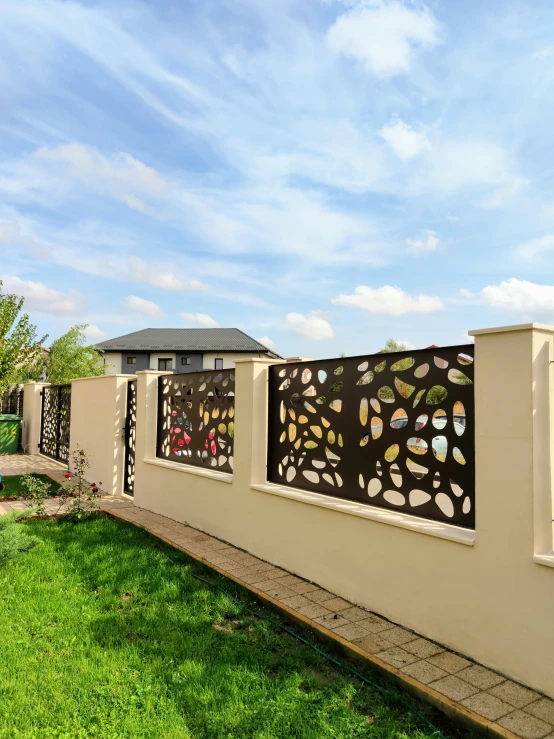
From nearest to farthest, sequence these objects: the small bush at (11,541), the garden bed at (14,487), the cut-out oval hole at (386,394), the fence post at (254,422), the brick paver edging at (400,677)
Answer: the brick paver edging at (400,677) < the cut-out oval hole at (386,394) < the small bush at (11,541) < the fence post at (254,422) < the garden bed at (14,487)

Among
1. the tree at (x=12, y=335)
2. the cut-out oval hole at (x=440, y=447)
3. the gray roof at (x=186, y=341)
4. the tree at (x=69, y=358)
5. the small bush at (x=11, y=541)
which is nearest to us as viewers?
the cut-out oval hole at (x=440, y=447)

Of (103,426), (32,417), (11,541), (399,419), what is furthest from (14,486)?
(399,419)

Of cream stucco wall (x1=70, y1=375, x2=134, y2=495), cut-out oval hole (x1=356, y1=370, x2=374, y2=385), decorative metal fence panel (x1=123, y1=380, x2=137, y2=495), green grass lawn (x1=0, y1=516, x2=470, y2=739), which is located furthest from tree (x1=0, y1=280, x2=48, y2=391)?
cut-out oval hole (x1=356, y1=370, x2=374, y2=385)

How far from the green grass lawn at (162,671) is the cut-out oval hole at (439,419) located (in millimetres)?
1538

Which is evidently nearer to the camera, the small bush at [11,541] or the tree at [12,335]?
the small bush at [11,541]

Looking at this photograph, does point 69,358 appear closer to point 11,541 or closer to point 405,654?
point 11,541

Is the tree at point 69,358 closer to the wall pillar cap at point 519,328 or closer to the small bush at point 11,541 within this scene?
the small bush at point 11,541

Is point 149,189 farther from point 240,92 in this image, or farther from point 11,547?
point 11,547

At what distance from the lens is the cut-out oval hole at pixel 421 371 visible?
3475mm

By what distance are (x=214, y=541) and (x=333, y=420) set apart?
224 cm

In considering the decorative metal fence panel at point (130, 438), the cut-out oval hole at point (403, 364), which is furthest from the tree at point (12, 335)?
the cut-out oval hole at point (403, 364)

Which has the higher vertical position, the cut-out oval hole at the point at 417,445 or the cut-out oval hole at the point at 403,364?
the cut-out oval hole at the point at 403,364

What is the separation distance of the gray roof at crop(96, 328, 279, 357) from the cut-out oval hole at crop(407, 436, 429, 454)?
44806 mm

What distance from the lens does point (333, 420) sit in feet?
14.0
